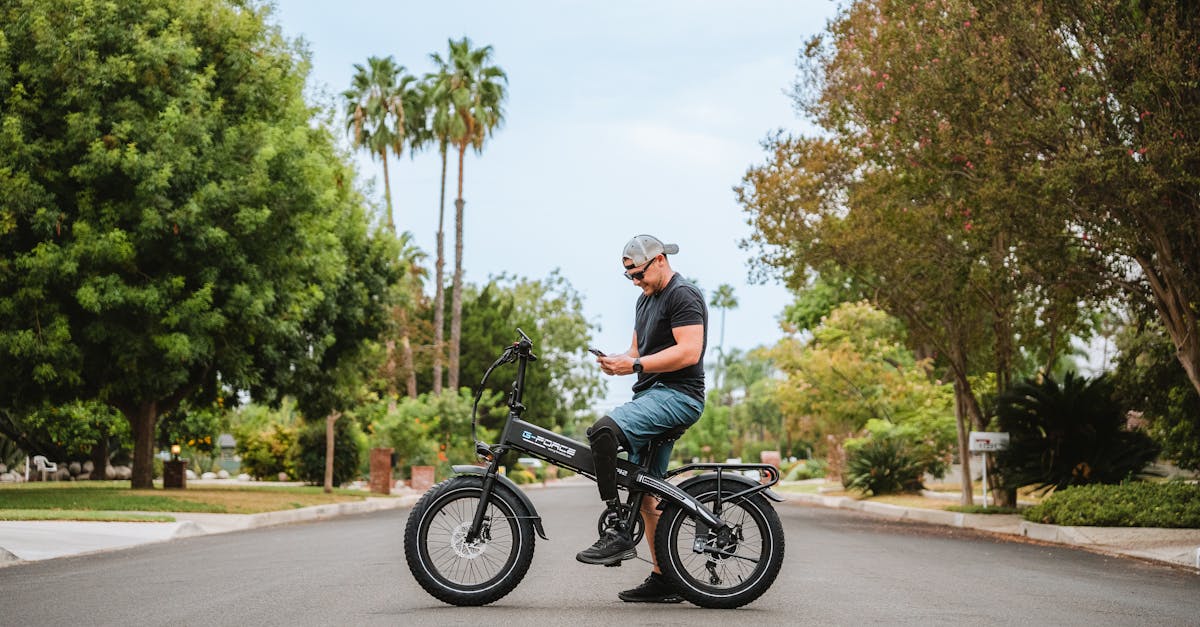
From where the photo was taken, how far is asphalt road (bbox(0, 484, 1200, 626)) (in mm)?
7871

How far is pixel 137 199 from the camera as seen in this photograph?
22000 millimetres

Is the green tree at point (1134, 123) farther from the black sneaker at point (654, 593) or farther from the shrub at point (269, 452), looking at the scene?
the shrub at point (269, 452)

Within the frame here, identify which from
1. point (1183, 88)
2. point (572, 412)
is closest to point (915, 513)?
point (1183, 88)

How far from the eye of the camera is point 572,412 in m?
74.8

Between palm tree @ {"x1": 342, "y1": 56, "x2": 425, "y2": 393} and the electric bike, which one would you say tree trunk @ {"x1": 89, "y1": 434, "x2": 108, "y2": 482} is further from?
the electric bike

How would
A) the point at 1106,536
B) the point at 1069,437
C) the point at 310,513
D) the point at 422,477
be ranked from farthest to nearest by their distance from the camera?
the point at 422,477 < the point at 310,513 < the point at 1069,437 < the point at 1106,536

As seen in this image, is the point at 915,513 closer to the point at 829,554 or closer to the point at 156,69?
the point at 829,554

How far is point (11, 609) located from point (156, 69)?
53.6 ft

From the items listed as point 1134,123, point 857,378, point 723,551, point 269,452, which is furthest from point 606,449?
point 269,452

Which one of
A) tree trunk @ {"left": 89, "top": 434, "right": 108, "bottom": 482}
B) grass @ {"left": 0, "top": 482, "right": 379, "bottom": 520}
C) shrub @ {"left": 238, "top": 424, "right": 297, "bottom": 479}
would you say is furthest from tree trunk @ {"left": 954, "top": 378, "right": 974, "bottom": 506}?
tree trunk @ {"left": 89, "top": 434, "right": 108, "bottom": 482}

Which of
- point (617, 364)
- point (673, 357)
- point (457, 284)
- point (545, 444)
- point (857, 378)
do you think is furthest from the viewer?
point (457, 284)

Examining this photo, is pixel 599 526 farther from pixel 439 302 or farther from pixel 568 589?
pixel 439 302

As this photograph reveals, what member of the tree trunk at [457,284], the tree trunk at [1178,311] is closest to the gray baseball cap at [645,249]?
the tree trunk at [1178,311]

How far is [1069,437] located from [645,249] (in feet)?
55.7
